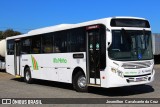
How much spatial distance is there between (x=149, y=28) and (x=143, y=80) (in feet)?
7.40

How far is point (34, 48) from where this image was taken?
62.8ft

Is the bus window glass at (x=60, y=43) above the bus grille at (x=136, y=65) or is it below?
above

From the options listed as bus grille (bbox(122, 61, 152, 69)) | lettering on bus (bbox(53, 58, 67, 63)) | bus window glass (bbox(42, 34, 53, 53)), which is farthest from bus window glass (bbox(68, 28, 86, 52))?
bus grille (bbox(122, 61, 152, 69))

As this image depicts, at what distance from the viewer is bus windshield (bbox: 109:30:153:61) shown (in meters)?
12.7

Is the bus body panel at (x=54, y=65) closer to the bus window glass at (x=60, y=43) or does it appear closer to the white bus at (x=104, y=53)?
the white bus at (x=104, y=53)

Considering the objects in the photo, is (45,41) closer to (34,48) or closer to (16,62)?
(34,48)

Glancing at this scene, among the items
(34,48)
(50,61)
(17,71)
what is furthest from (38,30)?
(17,71)

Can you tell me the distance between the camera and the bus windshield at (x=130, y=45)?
500 inches

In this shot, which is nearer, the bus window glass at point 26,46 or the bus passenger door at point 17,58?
the bus window glass at point 26,46

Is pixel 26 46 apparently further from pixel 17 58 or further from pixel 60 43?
pixel 60 43

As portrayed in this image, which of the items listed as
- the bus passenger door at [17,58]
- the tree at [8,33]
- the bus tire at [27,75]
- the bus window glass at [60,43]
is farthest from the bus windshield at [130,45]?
the tree at [8,33]

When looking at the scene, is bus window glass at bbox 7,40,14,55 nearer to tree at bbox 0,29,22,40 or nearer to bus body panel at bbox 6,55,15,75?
bus body panel at bbox 6,55,15,75

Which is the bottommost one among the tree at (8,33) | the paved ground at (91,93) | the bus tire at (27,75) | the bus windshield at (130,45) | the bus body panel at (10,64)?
the paved ground at (91,93)

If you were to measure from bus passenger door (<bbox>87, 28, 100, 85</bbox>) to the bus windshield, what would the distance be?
2.50 feet
